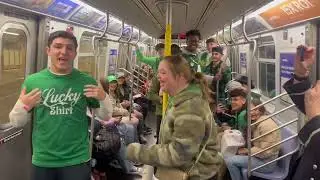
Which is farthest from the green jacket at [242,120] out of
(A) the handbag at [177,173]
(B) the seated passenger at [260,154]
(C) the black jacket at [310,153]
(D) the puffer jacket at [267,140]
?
(C) the black jacket at [310,153]

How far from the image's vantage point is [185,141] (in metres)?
1.96

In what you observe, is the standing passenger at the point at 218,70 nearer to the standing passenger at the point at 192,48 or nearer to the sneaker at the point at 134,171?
the standing passenger at the point at 192,48

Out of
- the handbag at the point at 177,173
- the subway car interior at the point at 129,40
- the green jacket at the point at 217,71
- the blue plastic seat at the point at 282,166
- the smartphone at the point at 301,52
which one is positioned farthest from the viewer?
the green jacket at the point at 217,71

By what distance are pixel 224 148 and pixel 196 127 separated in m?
2.55

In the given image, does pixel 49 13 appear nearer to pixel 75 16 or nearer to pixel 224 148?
pixel 75 16

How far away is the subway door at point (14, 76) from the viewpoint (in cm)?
354

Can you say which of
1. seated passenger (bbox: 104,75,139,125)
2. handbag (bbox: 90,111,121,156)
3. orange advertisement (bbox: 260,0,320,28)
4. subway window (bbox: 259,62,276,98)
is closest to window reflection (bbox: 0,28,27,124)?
handbag (bbox: 90,111,121,156)

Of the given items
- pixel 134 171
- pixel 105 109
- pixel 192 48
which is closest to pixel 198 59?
pixel 192 48

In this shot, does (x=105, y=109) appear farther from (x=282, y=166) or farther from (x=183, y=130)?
(x=282, y=166)

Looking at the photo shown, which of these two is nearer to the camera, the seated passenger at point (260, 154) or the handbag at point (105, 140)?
the seated passenger at point (260, 154)

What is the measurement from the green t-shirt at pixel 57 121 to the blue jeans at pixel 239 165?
2.26 m

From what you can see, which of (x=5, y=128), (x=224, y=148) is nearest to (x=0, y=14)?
(x=5, y=128)

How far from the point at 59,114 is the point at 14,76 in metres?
1.73

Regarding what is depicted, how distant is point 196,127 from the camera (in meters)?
1.98
